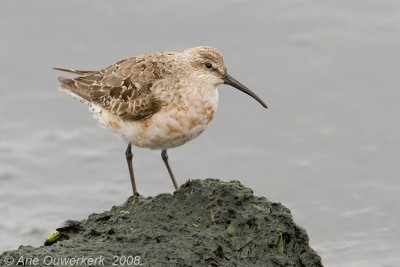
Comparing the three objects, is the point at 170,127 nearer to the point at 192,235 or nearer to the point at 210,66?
the point at 210,66

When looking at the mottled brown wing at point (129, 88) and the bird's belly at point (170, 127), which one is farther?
the mottled brown wing at point (129, 88)

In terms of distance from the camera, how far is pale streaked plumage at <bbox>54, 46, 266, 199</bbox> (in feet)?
31.4

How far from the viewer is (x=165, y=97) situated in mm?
9711

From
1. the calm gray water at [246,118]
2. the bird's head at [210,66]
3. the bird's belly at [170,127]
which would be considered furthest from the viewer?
the calm gray water at [246,118]

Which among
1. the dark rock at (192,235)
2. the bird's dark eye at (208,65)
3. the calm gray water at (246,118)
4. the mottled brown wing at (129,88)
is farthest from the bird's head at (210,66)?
the calm gray water at (246,118)

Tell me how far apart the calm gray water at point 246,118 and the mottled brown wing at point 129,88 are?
3.25 metres

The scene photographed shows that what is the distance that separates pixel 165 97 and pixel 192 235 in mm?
2516

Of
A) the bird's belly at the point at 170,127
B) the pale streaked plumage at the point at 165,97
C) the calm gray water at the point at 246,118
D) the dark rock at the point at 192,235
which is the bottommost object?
the dark rock at the point at 192,235

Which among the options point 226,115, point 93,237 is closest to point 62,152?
point 226,115

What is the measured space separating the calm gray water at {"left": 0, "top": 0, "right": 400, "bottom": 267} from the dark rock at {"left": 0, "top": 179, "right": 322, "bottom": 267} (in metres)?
4.96

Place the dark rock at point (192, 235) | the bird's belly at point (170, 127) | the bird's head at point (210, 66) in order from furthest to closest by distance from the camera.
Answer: the bird's head at point (210, 66)
the bird's belly at point (170, 127)
the dark rock at point (192, 235)

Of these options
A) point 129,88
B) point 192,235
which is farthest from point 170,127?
point 192,235

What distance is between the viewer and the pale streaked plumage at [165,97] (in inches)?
377

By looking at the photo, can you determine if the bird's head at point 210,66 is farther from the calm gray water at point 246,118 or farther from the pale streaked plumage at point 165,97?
the calm gray water at point 246,118
